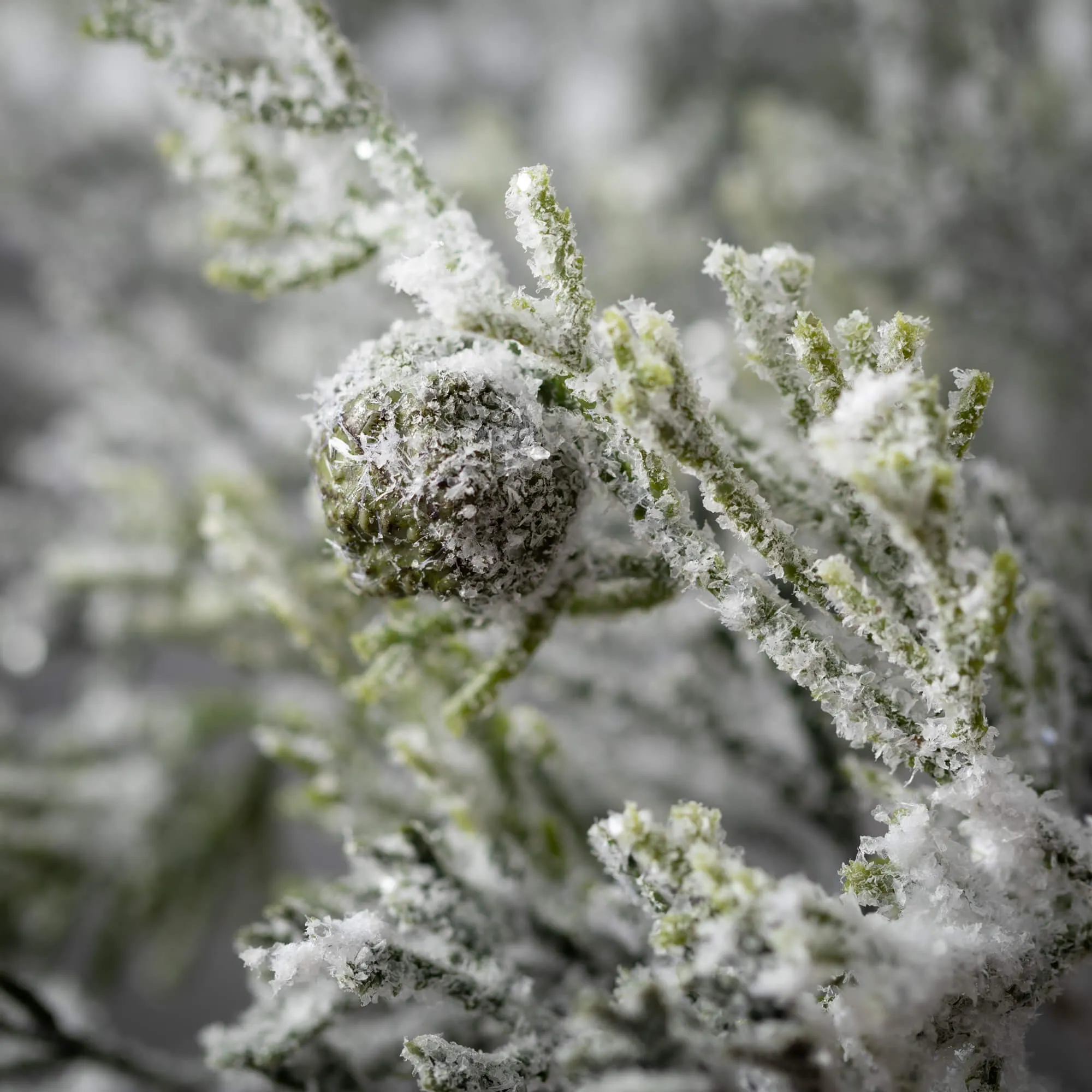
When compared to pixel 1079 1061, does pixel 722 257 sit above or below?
above

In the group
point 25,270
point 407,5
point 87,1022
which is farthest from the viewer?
point 25,270

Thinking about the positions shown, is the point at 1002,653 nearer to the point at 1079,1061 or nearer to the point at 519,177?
the point at 519,177

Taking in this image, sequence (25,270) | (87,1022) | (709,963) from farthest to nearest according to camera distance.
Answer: (25,270)
(87,1022)
(709,963)

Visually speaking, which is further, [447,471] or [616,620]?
[616,620]

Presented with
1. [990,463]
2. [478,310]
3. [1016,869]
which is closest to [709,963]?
[1016,869]

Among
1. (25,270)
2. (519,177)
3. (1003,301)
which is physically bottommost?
(519,177)
